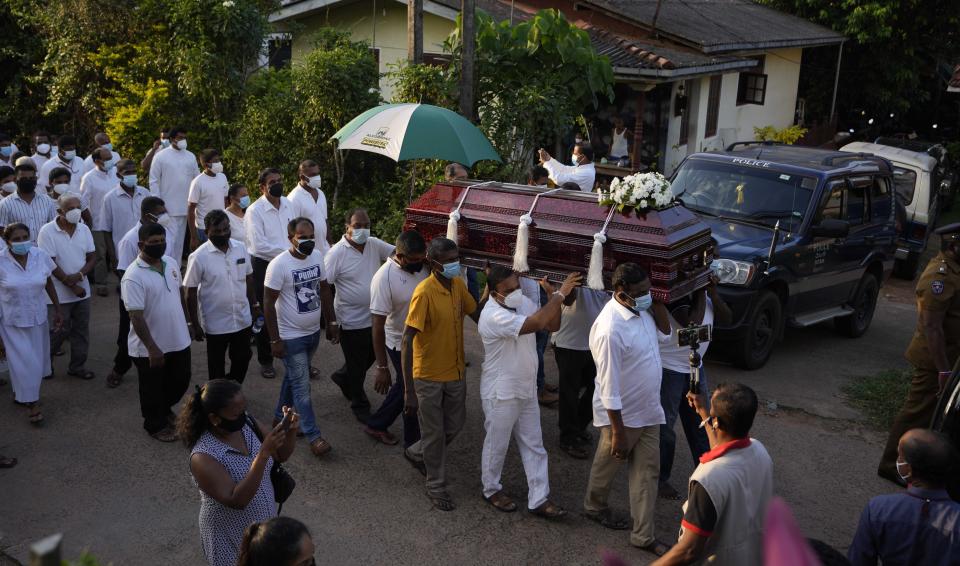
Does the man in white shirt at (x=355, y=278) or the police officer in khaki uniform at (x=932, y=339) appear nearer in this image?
the police officer in khaki uniform at (x=932, y=339)

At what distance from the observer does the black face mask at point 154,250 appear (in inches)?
251

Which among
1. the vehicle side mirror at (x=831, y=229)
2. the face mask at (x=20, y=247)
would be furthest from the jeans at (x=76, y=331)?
the vehicle side mirror at (x=831, y=229)

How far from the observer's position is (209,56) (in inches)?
510

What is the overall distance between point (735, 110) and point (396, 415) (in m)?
15.1

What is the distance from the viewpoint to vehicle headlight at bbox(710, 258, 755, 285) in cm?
829

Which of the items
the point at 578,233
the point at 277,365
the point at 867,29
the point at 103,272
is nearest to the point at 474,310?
the point at 578,233

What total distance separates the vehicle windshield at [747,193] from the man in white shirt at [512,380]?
3.95 metres

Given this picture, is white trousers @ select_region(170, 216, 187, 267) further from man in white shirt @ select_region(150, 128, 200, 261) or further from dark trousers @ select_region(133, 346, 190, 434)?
dark trousers @ select_region(133, 346, 190, 434)

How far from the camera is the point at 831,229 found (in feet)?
28.5

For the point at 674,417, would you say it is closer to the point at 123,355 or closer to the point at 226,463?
the point at 226,463

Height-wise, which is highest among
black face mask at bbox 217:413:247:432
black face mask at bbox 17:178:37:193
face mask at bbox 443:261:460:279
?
black face mask at bbox 17:178:37:193

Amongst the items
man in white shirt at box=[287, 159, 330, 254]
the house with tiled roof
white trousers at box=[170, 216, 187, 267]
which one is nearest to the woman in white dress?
man in white shirt at box=[287, 159, 330, 254]

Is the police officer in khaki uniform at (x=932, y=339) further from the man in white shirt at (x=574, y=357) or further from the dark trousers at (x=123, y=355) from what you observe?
the dark trousers at (x=123, y=355)

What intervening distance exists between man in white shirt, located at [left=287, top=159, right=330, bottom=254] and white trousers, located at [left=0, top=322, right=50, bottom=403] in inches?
105
